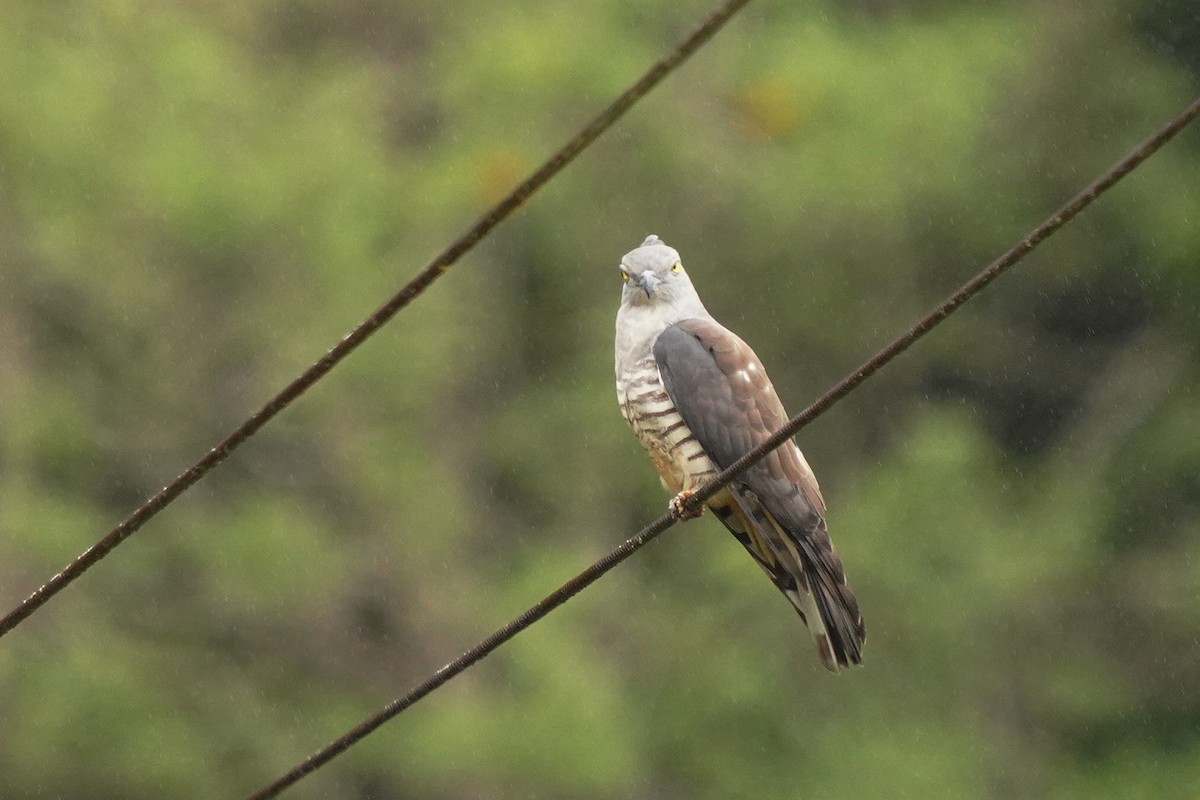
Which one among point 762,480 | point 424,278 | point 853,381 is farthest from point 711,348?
point 424,278

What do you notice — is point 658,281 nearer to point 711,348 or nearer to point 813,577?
point 711,348

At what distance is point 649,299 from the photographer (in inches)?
167

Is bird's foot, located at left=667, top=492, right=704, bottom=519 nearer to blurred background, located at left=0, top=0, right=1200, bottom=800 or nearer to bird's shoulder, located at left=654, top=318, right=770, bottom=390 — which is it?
bird's shoulder, located at left=654, top=318, right=770, bottom=390

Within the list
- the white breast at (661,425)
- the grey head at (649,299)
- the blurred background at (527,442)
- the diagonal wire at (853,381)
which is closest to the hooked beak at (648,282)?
the grey head at (649,299)

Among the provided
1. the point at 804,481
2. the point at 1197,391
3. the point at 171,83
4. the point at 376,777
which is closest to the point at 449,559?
the point at 376,777

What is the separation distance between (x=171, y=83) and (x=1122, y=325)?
5.25 metres

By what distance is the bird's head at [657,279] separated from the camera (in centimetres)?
424

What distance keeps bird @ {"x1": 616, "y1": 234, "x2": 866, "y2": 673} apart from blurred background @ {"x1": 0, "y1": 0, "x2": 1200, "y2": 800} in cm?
437

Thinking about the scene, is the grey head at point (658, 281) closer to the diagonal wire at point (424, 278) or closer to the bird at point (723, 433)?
the bird at point (723, 433)

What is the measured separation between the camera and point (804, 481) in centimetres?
407

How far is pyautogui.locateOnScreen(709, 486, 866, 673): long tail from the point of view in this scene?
3820mm

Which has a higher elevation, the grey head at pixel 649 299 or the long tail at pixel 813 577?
the grey head at pixel 649 299

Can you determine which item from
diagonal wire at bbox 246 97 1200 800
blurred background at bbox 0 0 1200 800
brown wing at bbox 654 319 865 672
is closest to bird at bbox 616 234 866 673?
brown wing at bbox 654 319 865 672

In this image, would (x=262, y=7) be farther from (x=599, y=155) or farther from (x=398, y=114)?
(x=599, y=155)
